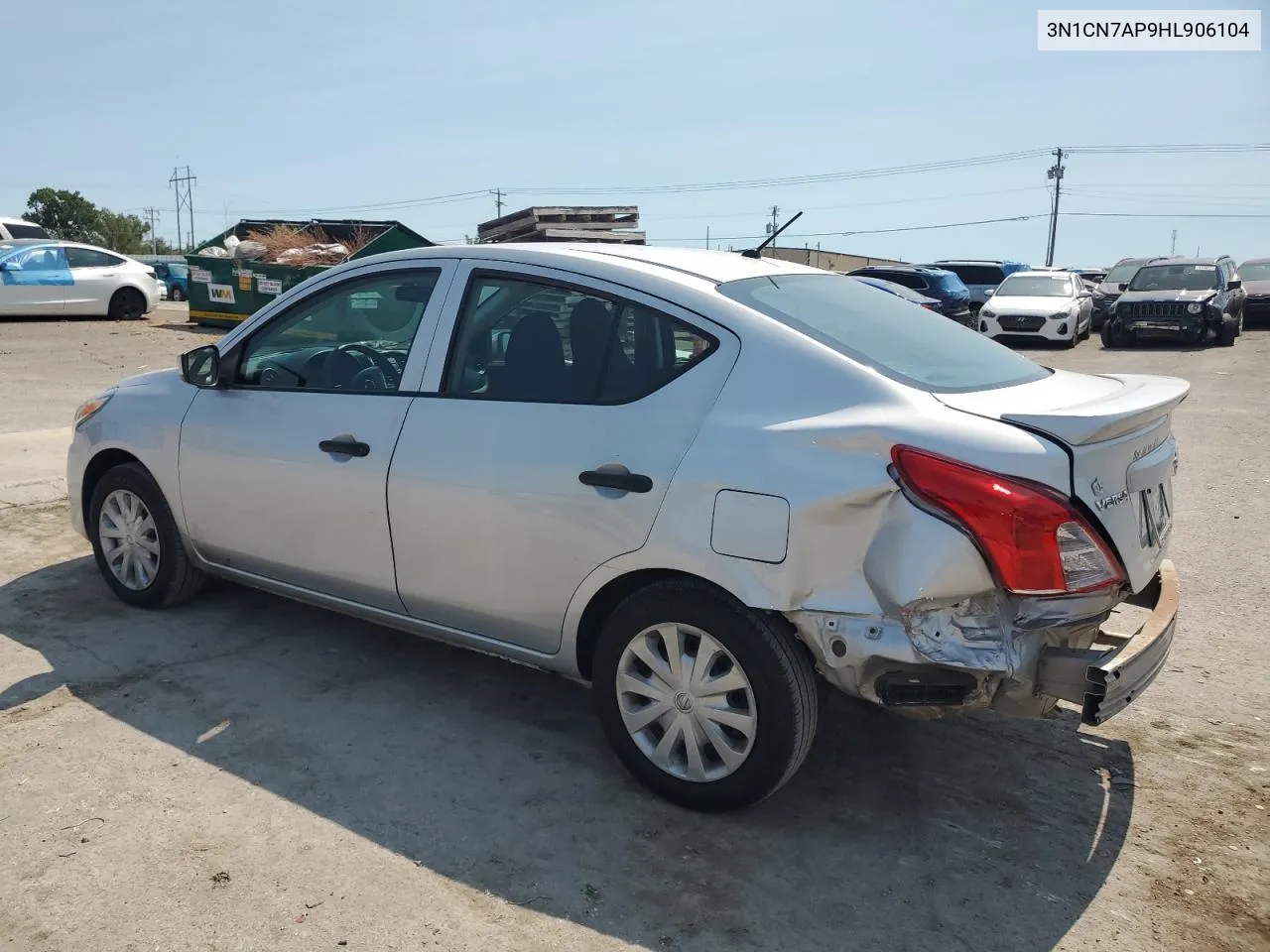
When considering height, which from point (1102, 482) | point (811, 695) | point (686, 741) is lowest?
point (686, 741)

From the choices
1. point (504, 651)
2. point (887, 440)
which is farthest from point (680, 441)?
point (504, 651)

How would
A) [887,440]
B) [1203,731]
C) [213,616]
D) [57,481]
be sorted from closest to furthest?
1. [887,440]
2. [1203,731]
3. [213,616]
4. [57,481]

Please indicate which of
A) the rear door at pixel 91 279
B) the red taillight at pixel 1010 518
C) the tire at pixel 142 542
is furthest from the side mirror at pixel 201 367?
the rear door at pixel 91 279

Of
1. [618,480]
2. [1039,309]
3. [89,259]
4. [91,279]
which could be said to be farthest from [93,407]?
[1039,309]

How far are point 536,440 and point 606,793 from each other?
46.5 inches

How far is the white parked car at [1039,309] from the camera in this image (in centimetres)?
2056

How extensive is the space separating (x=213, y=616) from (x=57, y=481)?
3.28 meters

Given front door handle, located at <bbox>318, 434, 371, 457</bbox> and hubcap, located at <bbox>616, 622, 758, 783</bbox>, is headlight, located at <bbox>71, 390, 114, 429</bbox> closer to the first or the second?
front door handle, located at <bbox>318, 434, 371, 457</bbox>

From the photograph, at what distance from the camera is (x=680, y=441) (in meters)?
3.24

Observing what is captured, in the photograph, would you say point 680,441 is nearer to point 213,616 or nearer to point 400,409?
point 400,409

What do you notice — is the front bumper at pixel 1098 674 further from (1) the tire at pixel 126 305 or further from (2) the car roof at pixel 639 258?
(1) the tire at pixel 126 305

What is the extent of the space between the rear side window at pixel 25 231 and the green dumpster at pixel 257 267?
14.3ft

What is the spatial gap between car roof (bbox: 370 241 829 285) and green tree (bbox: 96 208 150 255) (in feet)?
313

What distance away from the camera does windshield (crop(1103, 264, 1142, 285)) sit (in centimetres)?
2472
